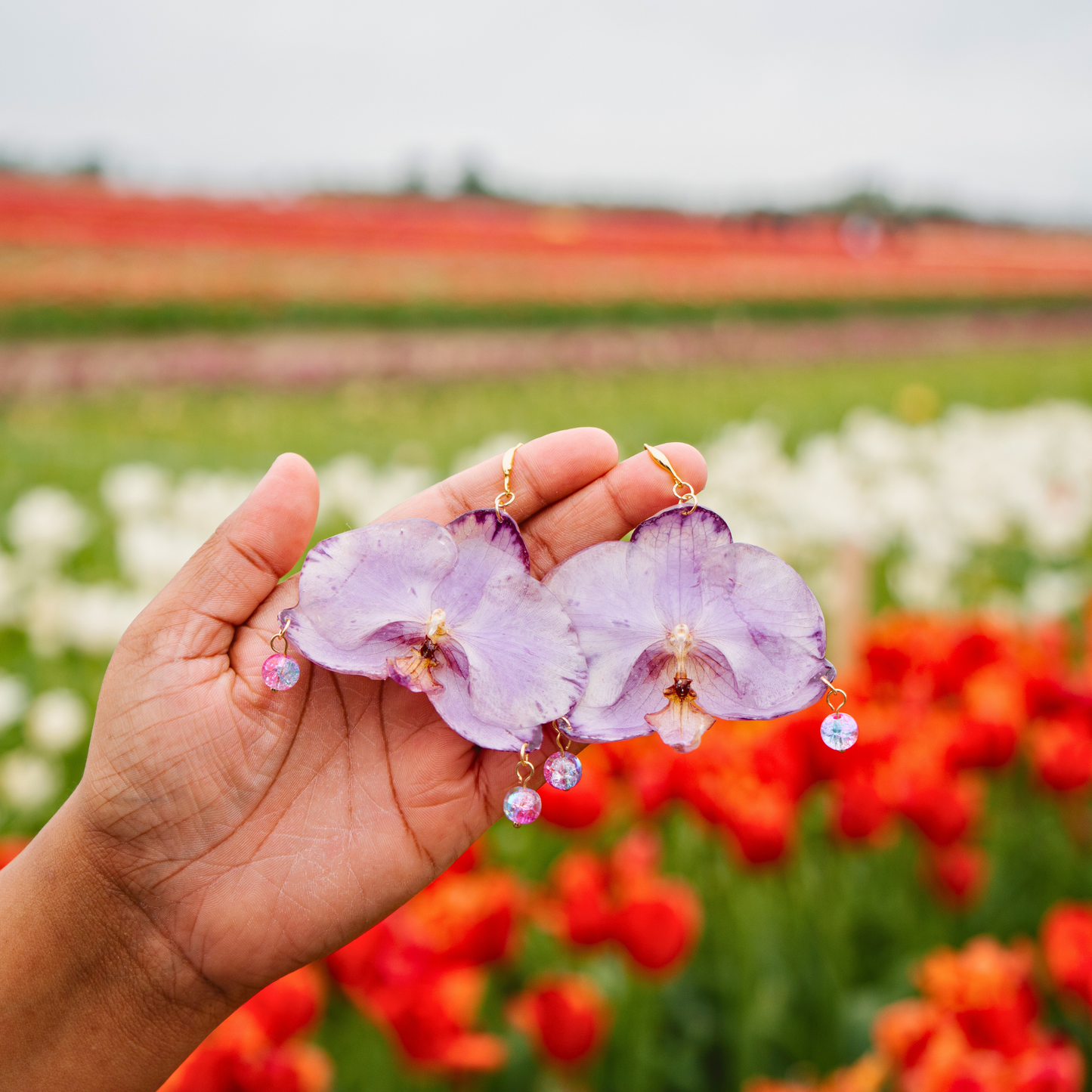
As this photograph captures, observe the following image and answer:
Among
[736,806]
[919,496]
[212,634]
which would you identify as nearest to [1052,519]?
[919,496]

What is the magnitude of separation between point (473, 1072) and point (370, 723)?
43cm

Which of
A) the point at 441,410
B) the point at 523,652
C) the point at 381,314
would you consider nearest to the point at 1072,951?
the point at 523,652

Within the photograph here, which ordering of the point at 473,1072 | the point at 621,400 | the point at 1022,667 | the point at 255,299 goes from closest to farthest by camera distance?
1. the point at 473,1072
2. the point at 1022,667
3. the point at 621,400
4. the point at 255,299

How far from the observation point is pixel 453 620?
2.72ft

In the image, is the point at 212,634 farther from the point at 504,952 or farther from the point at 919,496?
the point at 919,496

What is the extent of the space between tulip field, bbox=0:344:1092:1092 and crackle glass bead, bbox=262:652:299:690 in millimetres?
398

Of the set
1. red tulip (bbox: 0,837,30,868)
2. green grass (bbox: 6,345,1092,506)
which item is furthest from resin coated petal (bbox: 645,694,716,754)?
green grass (bbox: 6,345,1092,506)

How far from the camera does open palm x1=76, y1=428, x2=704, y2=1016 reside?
2.88 ft

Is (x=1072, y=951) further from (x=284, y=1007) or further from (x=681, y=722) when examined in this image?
(x=284, y=1007)

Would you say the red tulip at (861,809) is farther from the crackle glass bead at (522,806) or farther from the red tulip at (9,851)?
the red tulip at (9,851)

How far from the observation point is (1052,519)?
2514 mm

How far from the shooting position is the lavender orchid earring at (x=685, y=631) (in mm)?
810

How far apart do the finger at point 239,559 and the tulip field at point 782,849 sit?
394 millimetres

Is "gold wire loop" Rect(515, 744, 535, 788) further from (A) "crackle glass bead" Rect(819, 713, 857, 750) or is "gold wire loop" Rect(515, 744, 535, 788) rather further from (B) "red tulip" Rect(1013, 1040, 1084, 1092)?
(B) "red tulip" Rect(1013, 1040, 1084, 1092)
